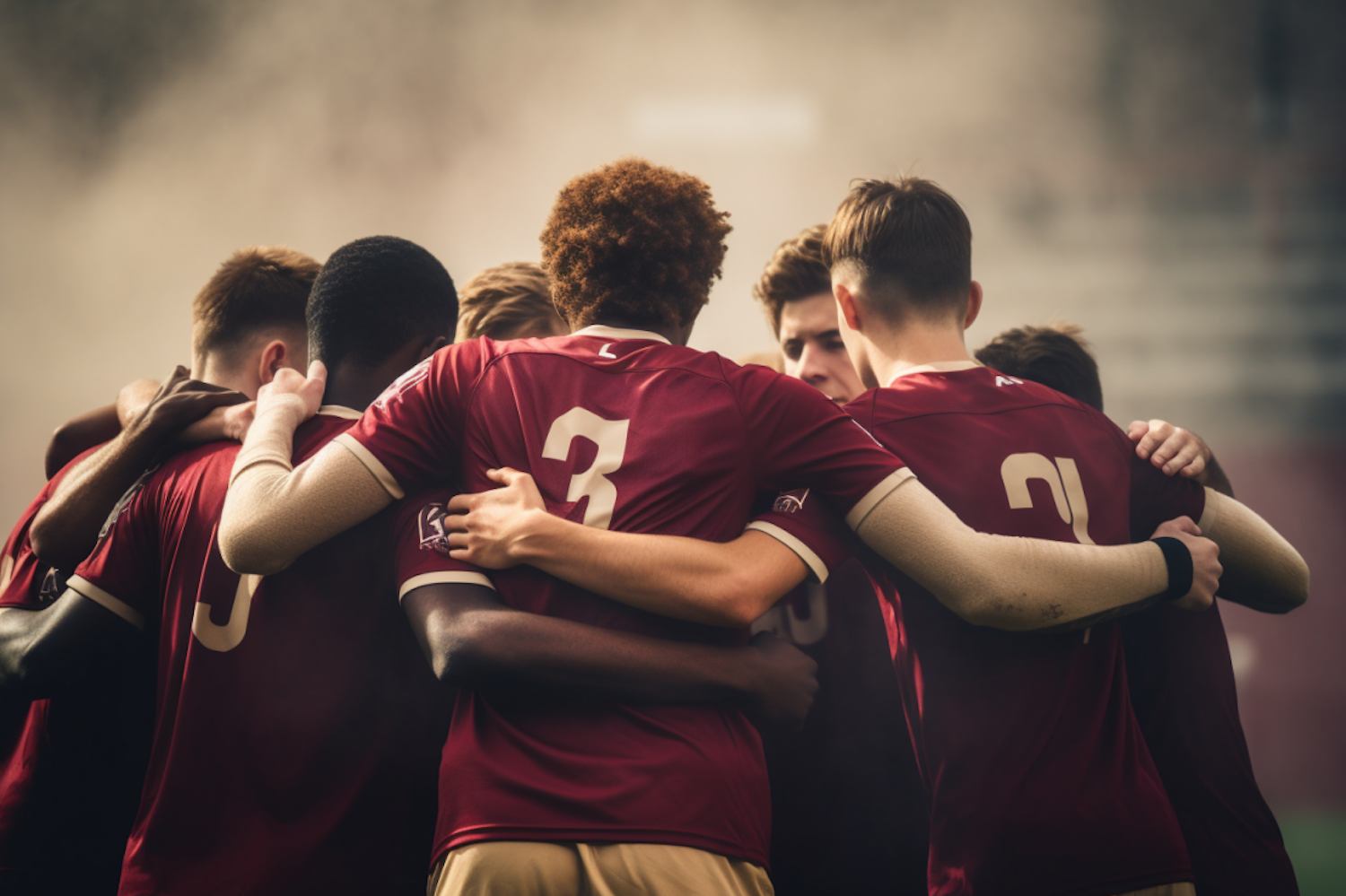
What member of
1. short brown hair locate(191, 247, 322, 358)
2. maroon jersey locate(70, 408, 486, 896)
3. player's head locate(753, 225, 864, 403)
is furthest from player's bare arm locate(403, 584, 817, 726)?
player's head locate(753, 225, 864, 403)

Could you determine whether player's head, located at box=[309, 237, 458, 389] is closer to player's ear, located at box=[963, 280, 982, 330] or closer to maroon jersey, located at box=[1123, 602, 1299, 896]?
player's ear, located at box=[963, 280, 982, 330]

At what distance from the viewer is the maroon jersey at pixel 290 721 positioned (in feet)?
6.00

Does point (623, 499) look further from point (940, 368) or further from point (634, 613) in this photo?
point (940, 368)

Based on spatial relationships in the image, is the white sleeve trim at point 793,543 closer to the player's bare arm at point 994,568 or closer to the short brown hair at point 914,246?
the player's bare arm at point 994,568

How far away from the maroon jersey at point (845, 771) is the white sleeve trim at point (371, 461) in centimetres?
100

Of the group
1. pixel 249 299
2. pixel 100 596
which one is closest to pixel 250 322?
pixel 249 299

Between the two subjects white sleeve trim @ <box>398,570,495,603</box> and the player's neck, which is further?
the player's neck

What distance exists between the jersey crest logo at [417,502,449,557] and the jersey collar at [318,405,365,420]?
39 cm

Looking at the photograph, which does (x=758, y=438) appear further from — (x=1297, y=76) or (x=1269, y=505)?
(x=1297, y=76)

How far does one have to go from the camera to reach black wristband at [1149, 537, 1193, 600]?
1.92 meters

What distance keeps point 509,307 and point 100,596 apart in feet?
4.91

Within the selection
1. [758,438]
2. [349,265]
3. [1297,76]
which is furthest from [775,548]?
[1297,76]

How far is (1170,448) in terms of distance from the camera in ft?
7.17

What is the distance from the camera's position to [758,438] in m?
1.75
